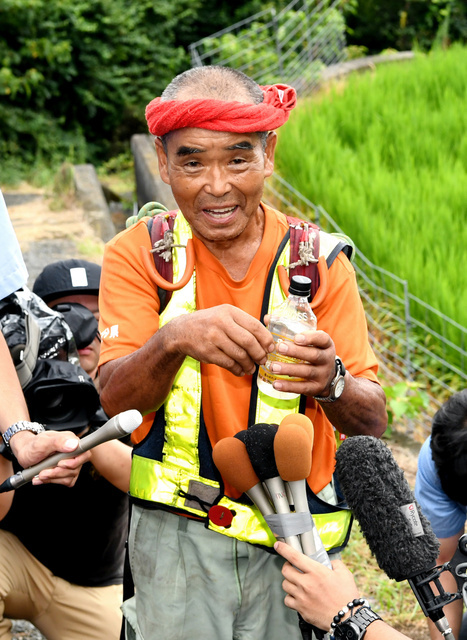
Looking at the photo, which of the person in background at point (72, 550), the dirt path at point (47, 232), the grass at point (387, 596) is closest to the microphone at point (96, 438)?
the person in background at point (72, 550)

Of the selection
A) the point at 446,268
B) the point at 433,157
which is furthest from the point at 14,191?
the point at 446,268

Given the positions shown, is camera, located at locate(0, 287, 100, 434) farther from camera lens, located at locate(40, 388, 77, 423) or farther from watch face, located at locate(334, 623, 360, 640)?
watch face, located at locate(334, 623, 360, 640)

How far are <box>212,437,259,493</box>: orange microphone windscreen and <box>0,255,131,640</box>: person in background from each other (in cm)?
98

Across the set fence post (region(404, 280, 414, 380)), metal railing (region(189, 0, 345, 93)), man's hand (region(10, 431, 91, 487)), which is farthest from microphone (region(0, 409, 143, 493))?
metal railing (region(189, 0, 345, 93))

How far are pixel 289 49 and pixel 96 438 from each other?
9.40 m

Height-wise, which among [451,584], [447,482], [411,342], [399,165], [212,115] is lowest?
[411,342]

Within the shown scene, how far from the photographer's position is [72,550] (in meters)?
3.01

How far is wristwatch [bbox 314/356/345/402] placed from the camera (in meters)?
1.93

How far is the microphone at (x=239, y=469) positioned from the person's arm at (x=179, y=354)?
159 mm

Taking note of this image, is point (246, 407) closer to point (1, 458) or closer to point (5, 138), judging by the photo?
point (1, 458)

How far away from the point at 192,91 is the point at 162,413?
0.78 meters

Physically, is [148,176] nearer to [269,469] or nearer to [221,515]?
[221,515]

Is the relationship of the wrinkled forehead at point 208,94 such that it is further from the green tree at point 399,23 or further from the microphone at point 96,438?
the green tree at point 399,23

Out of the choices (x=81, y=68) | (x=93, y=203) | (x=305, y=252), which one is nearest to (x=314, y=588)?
(x=305, y=252)
